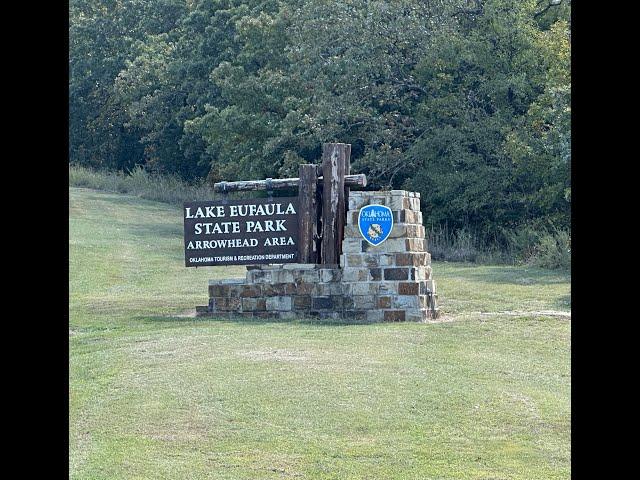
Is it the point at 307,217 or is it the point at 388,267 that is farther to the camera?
the point at 307,217

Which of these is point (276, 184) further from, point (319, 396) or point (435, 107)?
point (435, 107)

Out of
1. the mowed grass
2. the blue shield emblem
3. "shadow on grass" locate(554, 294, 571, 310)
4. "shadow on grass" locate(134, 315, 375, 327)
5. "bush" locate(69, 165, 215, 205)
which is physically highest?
"bush" locate(69, 165, 215, 205)

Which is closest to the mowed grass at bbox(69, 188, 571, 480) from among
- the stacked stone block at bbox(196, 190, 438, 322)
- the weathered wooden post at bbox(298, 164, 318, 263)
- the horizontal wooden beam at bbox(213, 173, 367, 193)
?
the stacked stone block at bbox(196, 190, 438, 322)

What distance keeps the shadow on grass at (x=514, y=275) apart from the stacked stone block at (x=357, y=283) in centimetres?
567

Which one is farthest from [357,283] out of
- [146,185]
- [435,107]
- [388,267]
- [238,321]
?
[146,185]

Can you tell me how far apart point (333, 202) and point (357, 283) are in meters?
1.20

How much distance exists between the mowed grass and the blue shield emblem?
4.27 ft

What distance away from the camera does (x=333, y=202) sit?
52.1 feet

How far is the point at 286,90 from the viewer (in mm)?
35625

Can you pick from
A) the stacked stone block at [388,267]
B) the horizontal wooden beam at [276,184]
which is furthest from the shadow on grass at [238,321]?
the horizontal wooden beam at [276,184]

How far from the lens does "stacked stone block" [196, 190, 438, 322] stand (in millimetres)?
15523

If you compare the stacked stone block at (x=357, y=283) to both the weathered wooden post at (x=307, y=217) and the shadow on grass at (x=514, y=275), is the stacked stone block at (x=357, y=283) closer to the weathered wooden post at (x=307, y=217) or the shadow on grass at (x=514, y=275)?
the weathered wooden post at (x=307, y=217)

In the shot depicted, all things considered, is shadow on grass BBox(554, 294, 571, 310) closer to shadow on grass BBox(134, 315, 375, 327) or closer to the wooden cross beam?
shadow on grass BBox(134, 315, 375, 327)

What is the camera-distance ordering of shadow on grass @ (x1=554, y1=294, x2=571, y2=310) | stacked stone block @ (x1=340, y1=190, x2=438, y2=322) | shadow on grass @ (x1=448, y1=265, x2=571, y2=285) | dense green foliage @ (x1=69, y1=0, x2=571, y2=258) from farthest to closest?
1. dense green foliage @ (x1=69, y1=0, x2=571, y2=258)
2. shadow on grass @ (x1=448, y1=265, x2=571, y2=285)
3. shadow on grass @ (x1=554, y1=294, x2=571, y2=310)
4. stacked stone block @ (x1=340, y1=190, x2=438, y2=322)
